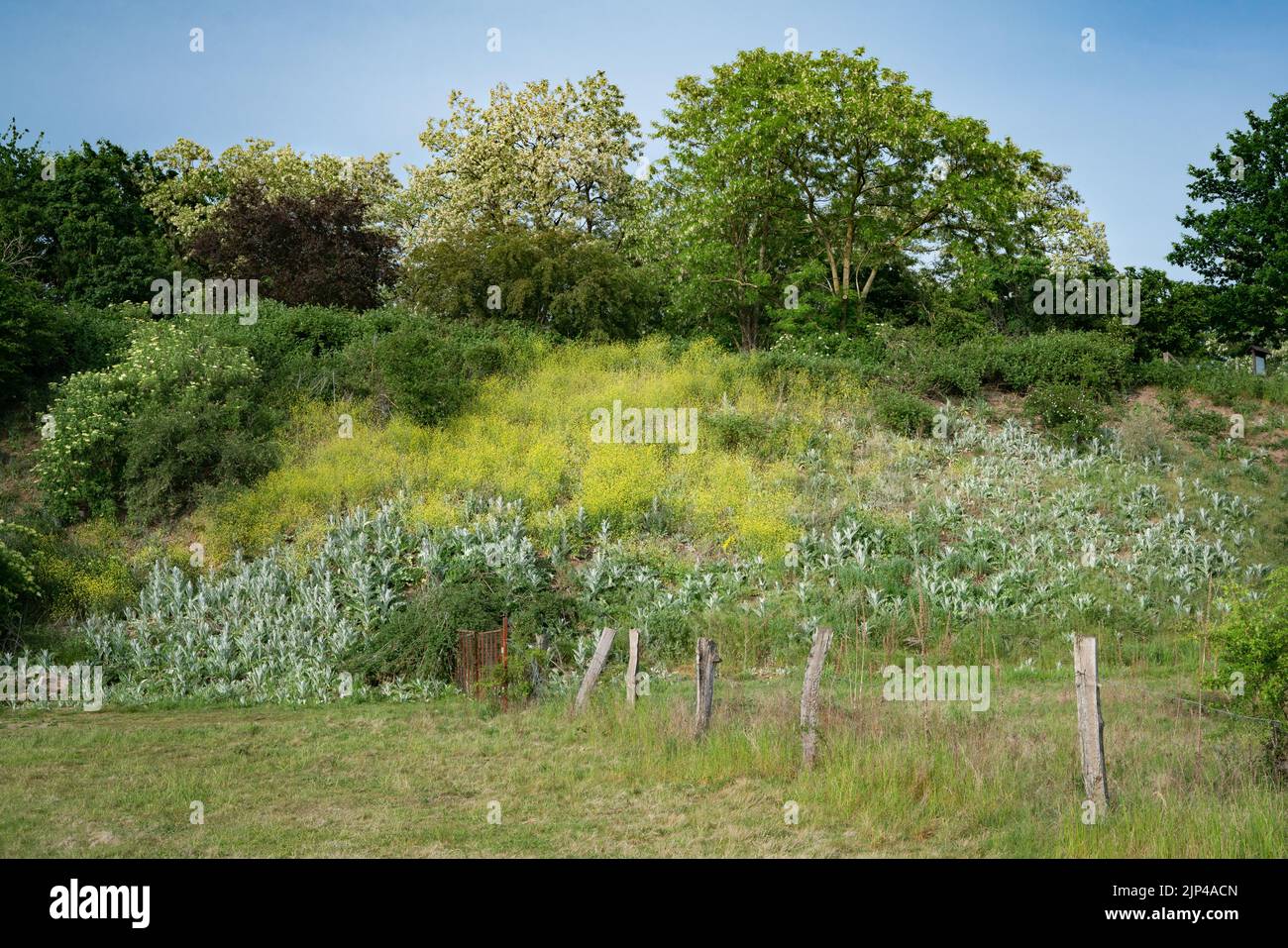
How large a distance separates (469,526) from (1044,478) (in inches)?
417

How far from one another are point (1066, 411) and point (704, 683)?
48.7 ft

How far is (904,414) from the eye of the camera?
21297 millimetres

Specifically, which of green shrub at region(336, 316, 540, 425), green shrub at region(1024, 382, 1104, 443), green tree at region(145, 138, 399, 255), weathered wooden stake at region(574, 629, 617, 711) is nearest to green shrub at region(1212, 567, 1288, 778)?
weathered wooden stake at region(574, 629, 617, 711)

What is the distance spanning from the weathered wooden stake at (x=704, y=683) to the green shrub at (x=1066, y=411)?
45.8 feet

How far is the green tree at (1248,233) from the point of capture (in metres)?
30.2

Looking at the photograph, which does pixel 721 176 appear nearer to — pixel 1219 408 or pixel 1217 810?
pixel 1219 408

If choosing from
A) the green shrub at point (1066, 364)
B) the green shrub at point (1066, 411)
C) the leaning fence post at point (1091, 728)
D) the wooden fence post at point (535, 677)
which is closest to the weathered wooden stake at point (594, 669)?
the wooden fence post at point (535, 677)

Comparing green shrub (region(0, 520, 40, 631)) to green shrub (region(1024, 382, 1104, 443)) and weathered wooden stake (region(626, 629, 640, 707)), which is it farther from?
green shrub (region(1024, 382, 1104, 443))

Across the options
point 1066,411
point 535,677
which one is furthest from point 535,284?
point 535,677

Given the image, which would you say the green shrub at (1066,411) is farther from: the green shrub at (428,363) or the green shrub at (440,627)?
the green shrub at (440,627)

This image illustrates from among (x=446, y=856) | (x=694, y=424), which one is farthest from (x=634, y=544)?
(x=446, y=856)

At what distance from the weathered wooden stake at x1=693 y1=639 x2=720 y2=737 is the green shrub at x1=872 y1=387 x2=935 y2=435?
1264cm

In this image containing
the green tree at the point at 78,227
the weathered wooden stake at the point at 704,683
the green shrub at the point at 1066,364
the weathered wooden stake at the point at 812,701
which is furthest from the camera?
the green tree at the point at 78,227

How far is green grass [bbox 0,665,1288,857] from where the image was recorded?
7.21m
